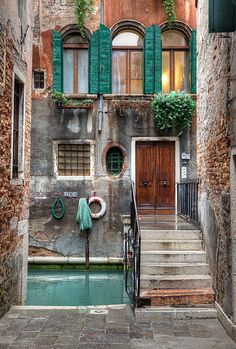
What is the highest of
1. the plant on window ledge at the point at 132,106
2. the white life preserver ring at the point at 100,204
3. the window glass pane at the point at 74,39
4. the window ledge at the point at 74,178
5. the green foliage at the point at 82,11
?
the green foliage at the point at 82,11

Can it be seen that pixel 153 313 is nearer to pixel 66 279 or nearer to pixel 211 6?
pixel 211 6

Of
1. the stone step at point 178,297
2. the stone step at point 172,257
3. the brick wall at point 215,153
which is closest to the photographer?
the brick wall at point 215,153

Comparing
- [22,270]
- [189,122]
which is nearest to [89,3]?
[189,122]

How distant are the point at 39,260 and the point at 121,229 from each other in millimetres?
2314

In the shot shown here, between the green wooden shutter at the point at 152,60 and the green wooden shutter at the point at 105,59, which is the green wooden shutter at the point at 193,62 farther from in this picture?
the green wooden shutter at the point at 105,59

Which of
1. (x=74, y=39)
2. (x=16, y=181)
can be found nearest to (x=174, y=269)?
(x=16, y=181)

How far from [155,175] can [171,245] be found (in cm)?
515

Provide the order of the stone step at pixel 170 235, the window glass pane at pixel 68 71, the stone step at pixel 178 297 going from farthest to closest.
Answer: the window glass pane at pixel 68 71 → the stone step at pixel 170 235 → the stone step at pixel 178 297

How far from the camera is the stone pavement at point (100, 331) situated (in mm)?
4605

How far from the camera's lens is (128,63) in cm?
1214

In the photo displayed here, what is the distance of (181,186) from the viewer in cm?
988

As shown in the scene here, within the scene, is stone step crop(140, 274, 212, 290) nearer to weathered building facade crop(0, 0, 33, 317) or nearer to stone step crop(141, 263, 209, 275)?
stone step crop(141, 263, 209, 275)

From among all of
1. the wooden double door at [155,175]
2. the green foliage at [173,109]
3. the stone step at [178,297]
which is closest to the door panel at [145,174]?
the wooden double door at [155,175]

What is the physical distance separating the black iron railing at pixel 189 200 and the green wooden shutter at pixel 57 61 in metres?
4.43
